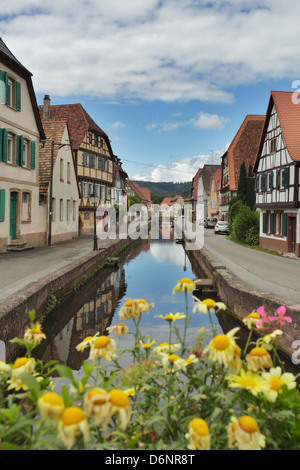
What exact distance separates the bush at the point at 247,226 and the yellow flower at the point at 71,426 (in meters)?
27.3

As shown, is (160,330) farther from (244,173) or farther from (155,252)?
(244,173)

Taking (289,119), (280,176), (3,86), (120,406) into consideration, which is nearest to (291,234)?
(280,176)

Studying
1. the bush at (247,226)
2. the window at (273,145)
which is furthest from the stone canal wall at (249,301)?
the bush at (247,226)

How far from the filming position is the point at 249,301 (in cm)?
939

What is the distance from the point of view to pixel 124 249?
96.7 feet

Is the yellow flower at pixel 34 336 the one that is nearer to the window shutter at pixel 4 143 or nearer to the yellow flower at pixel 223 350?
the yellow flower at pixel 223 350

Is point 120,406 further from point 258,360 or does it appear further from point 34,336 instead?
point 34,336

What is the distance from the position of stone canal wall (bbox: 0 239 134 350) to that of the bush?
1344 centimetres

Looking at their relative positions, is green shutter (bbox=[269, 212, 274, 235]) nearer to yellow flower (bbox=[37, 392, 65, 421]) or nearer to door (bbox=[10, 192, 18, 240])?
door (bbox=[10, 192, 18, 240])

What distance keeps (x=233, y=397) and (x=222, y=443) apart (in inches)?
8.4

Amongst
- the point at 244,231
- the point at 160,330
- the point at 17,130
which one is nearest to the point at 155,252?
the point at 244,231

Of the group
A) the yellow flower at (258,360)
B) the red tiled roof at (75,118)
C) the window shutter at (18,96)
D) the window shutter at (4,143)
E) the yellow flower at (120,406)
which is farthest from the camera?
the red tiled roof at (75,118)

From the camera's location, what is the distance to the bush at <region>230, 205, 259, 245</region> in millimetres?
28086

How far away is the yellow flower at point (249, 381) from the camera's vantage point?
1.78 meters
